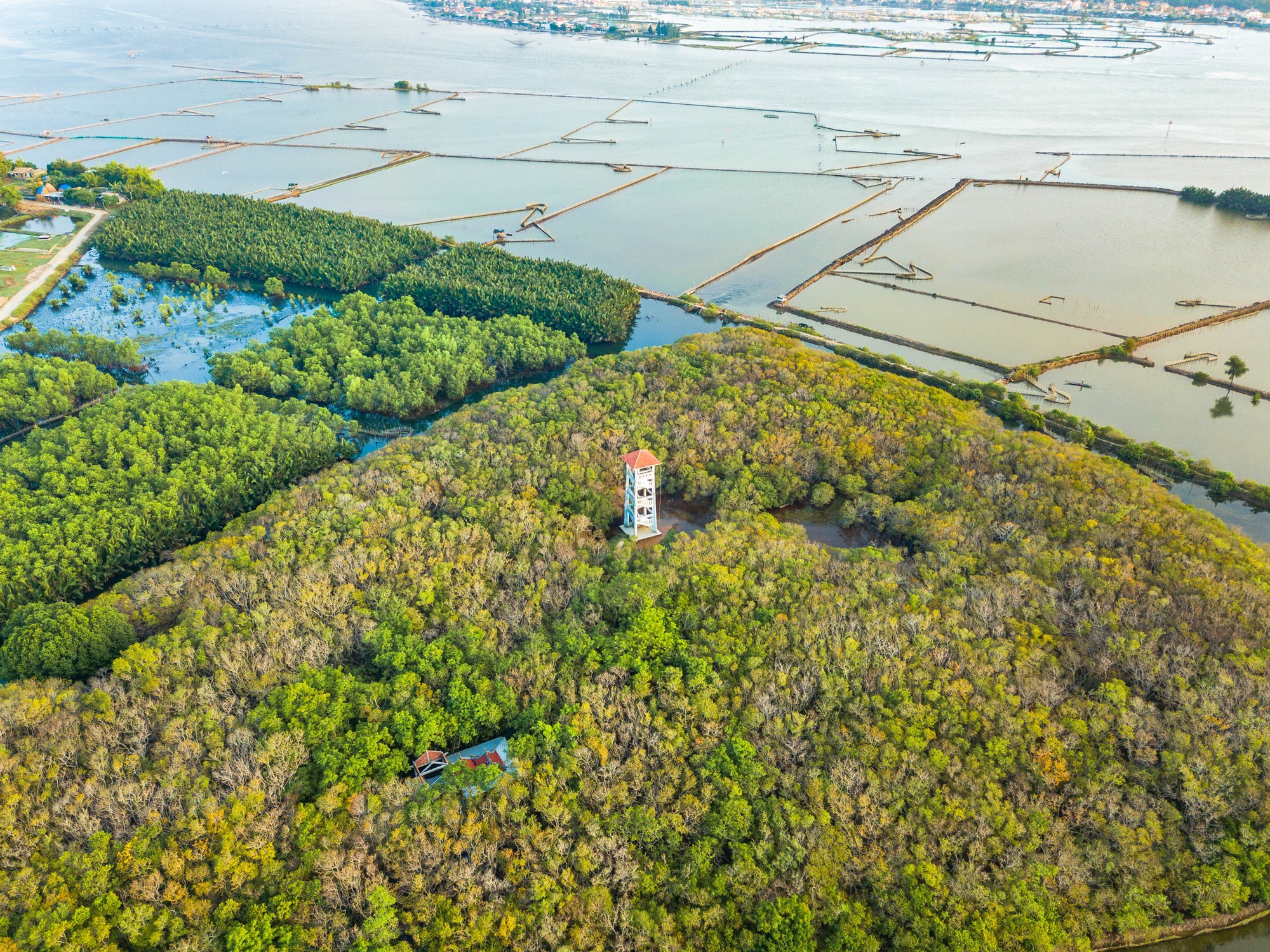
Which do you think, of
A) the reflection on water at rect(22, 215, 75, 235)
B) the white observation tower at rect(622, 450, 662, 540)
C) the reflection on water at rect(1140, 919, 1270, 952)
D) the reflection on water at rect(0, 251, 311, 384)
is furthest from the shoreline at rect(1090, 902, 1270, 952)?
the reflection on water at rect(22, 215, 75, 235)

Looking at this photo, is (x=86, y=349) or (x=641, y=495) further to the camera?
(x=86, y=349)

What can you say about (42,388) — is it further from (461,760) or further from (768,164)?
(768,164)

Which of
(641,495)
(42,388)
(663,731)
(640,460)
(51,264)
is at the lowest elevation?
(663,731)

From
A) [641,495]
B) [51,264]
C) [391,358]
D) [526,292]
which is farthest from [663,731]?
[51,264]

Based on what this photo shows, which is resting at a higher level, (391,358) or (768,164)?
(768,164)

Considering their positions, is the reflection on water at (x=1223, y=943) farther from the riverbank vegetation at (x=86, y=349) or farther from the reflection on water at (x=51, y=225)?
the reflection on water at (x=51, y=225)

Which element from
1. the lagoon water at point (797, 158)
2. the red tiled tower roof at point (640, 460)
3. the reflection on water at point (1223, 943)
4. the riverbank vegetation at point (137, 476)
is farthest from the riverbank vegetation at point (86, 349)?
the reflection on water at point (1223, 943)

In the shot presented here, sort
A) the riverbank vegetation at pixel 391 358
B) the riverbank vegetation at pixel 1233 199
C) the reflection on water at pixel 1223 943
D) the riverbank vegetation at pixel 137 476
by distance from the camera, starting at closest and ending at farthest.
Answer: the reflection on water at pixel 1223 943 → the riverbank vegetation at pixel 137 476 → the riverbank vegetation at pixel 391 358 → the riverbank vegetation at pixel 1233 199
